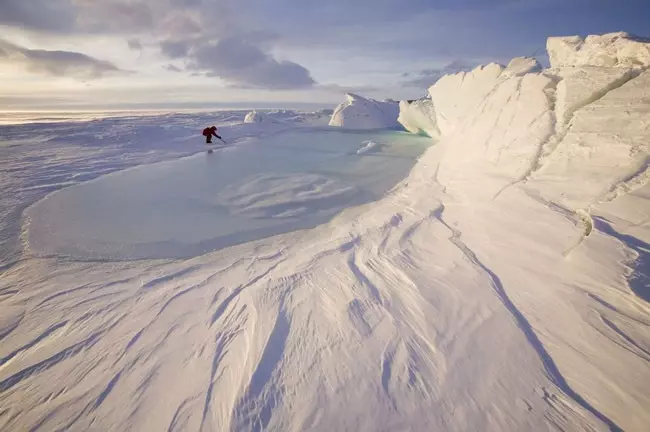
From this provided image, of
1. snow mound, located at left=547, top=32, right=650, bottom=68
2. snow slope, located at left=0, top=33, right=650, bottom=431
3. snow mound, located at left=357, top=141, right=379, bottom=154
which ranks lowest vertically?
snow slope, located at left=0, top=33, right=650, bottom=431

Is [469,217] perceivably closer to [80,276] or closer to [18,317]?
[80,276]

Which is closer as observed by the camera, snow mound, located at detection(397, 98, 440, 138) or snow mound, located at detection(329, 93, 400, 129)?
snow mound, located at detection(397, 98, 440, 138)

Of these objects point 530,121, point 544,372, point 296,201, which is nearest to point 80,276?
point 296,201

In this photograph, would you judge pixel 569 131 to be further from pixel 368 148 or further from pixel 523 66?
pixel 368 148

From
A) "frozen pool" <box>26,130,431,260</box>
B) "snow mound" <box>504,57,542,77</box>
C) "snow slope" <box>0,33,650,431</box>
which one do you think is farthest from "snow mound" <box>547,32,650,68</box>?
"frozen pool" <box>26,130,431,260</box>

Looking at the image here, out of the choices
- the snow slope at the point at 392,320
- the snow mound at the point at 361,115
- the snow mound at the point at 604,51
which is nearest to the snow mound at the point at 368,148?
the snow mound at the point at 604,51

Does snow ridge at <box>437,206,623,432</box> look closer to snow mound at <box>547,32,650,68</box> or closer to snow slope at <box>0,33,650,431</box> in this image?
snow slope at <box>0,33,650,431</box>

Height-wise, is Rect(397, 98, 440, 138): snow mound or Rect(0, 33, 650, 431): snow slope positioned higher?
Rect(397, 98, 440, 138): snow mound
